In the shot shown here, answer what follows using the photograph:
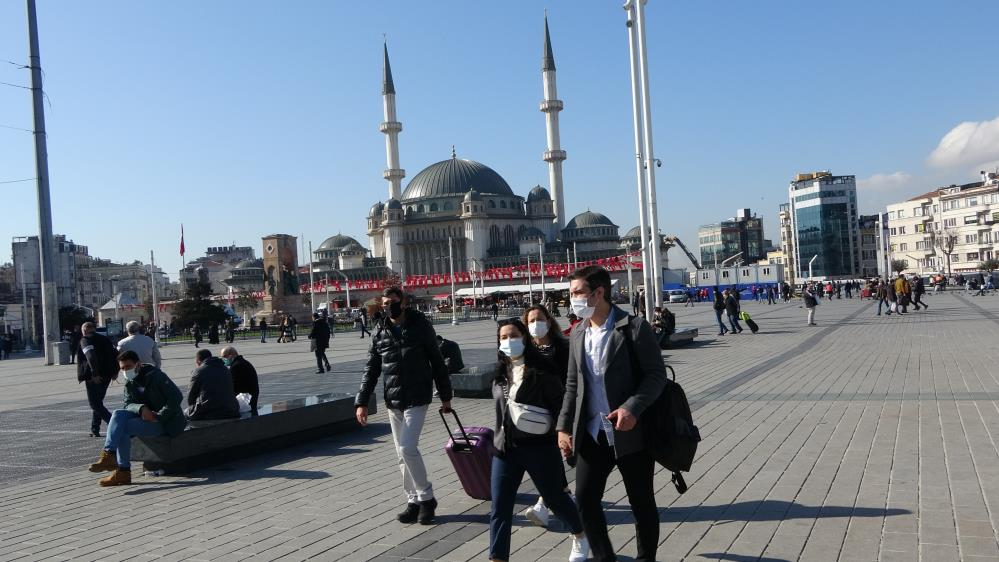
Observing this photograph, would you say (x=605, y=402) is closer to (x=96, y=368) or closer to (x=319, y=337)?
(x=96, y=368)

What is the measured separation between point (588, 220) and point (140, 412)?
4324 inches

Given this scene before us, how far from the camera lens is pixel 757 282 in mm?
64438

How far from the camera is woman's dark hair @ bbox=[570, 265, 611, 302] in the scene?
14.2ft

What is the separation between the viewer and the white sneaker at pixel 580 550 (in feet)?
15.2

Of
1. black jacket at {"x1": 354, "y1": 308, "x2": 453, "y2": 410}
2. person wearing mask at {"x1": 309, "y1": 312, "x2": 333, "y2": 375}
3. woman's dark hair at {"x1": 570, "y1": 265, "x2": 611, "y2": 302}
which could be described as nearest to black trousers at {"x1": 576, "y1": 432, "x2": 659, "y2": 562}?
woman's dark hair at {"x1": 570, "y1": 265, "x2": 611, "y2": 302}

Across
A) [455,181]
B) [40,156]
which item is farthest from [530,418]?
[455,181]

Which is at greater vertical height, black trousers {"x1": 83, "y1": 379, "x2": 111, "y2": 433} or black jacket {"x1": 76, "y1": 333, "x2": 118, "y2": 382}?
black jacket {"x1": 76, "y1": 333, "x2": 118, "y2": 382}

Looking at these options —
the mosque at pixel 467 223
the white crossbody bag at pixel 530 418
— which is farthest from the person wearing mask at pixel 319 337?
the mosque at pixel 467 223

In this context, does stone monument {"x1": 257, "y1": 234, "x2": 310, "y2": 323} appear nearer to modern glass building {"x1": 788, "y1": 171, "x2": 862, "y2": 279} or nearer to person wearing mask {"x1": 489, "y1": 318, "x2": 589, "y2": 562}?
person wearing mask {"x1": 489, "y1": 318, "x2": 589, "y2": 562}

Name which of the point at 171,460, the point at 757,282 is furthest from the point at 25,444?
the point at 757,282

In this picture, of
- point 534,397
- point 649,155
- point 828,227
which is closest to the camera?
point 534,397

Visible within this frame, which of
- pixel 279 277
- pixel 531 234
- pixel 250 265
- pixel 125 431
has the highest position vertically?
pixel 531 234

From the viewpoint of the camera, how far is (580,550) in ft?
15.3

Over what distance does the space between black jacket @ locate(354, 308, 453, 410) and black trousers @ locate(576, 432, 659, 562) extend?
1.65m
